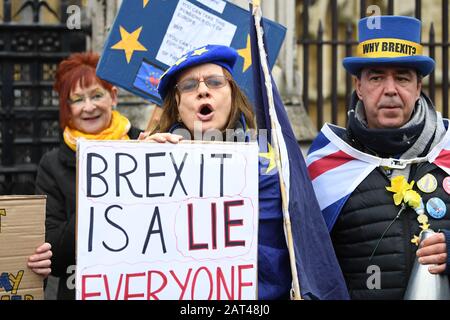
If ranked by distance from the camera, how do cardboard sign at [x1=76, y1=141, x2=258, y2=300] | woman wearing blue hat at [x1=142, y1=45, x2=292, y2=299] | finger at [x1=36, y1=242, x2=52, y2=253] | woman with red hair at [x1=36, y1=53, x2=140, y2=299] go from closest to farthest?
cardboard sign at [x1=76, y1=141, x2=258, y2=300] < woman wearing blue hat at [x1=142, y1=45, x2=292, y2=299] < finger at [x1=36, y1=242, x2=52, y2=253] < woman with red hair at [x1=36, y1=53, x2=140, y2=299]

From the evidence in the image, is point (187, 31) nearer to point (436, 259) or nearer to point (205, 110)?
point (205, 110)

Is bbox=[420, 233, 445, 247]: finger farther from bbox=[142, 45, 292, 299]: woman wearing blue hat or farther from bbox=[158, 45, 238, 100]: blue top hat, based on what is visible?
bbox=[158, 45, 238, 100]: blue top hat

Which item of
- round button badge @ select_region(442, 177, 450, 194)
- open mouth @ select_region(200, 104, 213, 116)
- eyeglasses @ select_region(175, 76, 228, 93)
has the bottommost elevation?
round button badge @ select_region(442, 177, 450, 194)

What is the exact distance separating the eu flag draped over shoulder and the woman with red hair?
4.61 ft

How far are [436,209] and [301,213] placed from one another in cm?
65

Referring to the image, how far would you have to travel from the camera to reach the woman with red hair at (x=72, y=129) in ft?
14.3

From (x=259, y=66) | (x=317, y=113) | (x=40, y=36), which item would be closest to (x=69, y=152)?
(x=259, y=66)

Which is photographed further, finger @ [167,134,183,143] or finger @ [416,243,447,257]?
finger @ [416,243,447,257]

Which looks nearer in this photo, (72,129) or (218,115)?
(218,115)

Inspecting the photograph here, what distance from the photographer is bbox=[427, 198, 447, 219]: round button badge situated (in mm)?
3484

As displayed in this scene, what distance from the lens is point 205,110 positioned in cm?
323

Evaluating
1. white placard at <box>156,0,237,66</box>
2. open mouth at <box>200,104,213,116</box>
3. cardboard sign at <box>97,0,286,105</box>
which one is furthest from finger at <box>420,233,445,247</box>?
white placard at <box>156,0,237,66</box>

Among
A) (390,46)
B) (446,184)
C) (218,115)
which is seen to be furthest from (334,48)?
(218,115)
